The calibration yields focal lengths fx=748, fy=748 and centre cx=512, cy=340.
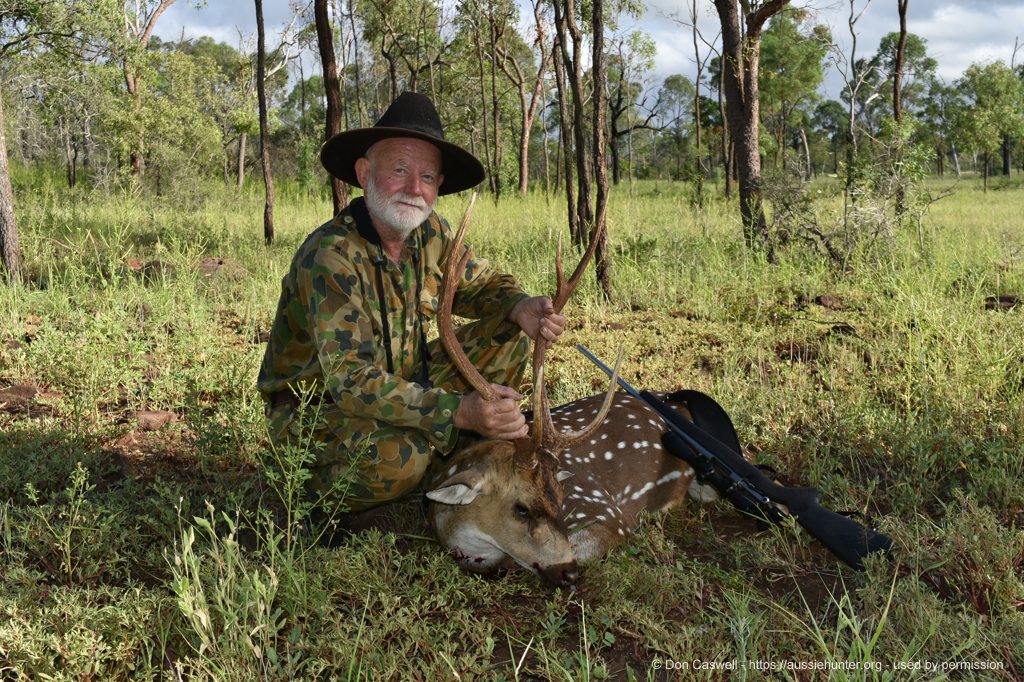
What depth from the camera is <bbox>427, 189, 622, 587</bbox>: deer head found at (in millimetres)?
3115

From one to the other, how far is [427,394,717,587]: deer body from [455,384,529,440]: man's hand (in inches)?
7.2

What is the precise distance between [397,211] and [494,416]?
4.09ft

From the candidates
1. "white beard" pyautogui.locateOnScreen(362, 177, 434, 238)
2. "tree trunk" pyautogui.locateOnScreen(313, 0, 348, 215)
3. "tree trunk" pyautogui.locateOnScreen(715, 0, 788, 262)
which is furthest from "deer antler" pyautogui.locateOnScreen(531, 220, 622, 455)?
"tree trunk" pyautogui.locateOnScreen(715, 0, 788, 262)

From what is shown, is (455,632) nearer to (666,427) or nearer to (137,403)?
(666,427)

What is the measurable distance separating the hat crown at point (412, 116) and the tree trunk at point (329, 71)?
16.2 feet

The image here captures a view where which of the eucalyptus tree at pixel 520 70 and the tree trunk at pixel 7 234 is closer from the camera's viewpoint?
the tree trunk at pixel 7 234

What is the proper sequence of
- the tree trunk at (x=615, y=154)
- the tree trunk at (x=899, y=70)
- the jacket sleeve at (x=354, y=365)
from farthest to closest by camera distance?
the tree trunk at (x=615, y=154)
the tree trunk at (x=899, y=70)
the jacket sleeve at (x=354, y=365)

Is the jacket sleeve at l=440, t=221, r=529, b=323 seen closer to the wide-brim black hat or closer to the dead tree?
the wide-brim black hat

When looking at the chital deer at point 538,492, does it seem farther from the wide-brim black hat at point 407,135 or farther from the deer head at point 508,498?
the wide-brim black hat at point 407,135

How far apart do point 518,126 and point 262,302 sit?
1593 inches

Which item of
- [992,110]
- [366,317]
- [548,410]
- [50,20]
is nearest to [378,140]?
[366,317]

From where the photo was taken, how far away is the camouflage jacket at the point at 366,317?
331 cm

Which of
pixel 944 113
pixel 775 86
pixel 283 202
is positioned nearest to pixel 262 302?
pixel 283 202

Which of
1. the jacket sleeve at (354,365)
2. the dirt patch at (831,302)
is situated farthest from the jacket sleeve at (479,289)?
the dirt patch at (831,302)
